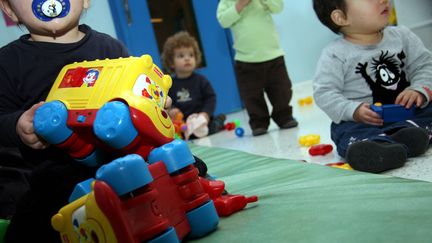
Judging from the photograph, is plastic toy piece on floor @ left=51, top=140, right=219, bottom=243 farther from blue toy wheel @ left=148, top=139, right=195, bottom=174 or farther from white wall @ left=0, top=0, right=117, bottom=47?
white wall @ left=0, top=0, right=117, bottom=47

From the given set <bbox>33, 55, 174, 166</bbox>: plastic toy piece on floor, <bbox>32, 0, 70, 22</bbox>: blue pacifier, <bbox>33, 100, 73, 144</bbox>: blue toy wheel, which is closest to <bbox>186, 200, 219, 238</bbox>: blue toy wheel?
<bbox>33, 55, 174, 166</bbox>: plastic toy piece on floor

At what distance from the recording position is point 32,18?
829 millimetres

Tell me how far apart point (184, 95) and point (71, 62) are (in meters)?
1.86

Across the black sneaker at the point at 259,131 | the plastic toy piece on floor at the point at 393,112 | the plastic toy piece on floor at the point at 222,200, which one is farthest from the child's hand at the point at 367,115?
the black sneaker at the point at 259,131

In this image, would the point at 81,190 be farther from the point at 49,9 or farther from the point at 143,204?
the point at 49,9

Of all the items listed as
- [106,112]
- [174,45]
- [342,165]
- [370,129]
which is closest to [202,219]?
[106,112]

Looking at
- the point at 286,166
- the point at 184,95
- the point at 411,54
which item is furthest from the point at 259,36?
the point at 286,166

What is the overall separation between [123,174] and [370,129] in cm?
83

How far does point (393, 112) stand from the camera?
3.95 ft

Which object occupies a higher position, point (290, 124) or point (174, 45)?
point (174, 45)

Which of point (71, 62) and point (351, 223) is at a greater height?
point (71, 62)

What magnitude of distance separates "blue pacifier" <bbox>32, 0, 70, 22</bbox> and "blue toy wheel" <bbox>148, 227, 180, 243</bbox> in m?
0.48

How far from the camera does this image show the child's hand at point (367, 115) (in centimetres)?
120

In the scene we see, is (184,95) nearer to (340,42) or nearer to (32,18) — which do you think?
(340,42)
